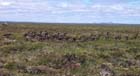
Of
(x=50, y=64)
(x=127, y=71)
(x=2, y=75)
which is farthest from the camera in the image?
Result: (x=50, y=64)

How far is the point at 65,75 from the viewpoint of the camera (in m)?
21.8

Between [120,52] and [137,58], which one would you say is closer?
[137,58]

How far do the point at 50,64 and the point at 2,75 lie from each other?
6641 mm

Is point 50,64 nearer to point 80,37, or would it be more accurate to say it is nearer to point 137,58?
point 137,58

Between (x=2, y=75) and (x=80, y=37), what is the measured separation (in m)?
42.9

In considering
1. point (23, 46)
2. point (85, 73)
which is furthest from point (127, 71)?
point (23, 46)

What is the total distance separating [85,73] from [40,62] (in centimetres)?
525

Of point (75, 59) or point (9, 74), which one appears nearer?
point (9, 74)

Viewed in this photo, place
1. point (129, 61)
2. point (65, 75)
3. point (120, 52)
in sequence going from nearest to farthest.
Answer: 1. point (65, 75)
2. point (129, 61)
3. point (120, 52)

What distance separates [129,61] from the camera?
29000 millimetres

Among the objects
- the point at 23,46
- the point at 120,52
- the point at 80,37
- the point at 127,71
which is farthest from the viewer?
the point at 80,37

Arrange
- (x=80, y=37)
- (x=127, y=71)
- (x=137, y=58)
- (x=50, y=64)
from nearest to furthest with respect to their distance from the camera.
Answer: (x=127, y=71)
(x=50, y=64)
(x=137, y=58)
(x=80, y=37)

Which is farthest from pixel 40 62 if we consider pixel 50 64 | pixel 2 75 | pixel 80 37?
pixel 80 37

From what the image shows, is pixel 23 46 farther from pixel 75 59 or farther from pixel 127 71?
pixel 127 71
